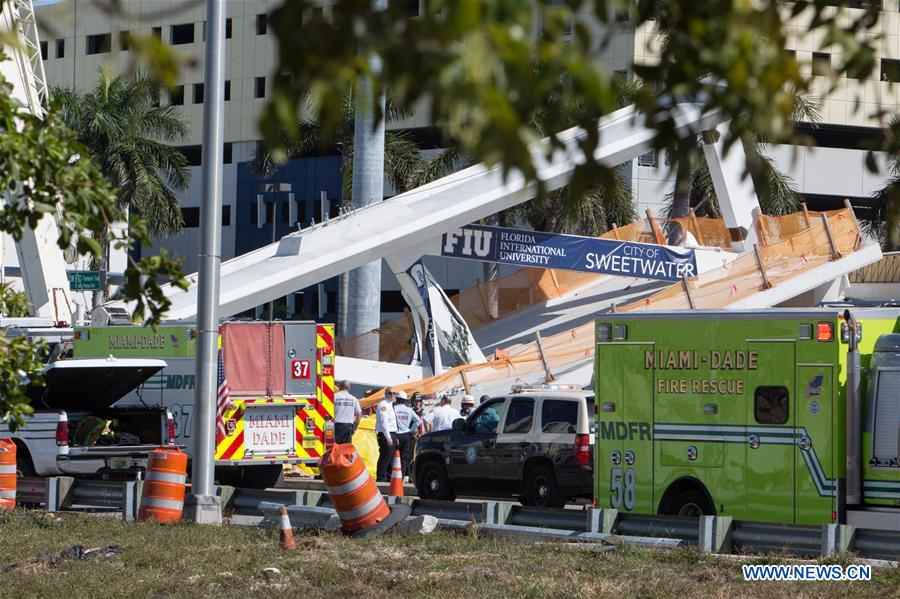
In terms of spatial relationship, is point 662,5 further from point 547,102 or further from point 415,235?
point 415,235

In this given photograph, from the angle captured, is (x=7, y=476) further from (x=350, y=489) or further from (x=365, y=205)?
(x=365, y=205)

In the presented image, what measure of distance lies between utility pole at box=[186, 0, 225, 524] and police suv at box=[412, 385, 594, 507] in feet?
15.8

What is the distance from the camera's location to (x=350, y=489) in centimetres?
1433

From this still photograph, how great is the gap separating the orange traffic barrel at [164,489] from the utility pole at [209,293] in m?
0.20

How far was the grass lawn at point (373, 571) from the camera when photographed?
11.1m

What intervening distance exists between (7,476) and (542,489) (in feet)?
23.7

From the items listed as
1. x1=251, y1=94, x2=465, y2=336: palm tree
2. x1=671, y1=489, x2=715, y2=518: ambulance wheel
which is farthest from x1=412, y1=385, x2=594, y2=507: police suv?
x1=251, y1=94, x2=465, y2=336: palm tree

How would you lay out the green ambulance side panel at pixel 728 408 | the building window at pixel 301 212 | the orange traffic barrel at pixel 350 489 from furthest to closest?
the building window at pixel 301 212 < the green ambulance side panel at pixel 728 408 < the orange traffic barrel at pixel 350 489

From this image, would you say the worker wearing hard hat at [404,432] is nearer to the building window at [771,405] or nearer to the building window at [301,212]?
the building window at [771,405]

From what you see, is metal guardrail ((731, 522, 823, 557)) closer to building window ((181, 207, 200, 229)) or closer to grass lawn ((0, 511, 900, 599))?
grass lawn ((0, 511, 900, 599))

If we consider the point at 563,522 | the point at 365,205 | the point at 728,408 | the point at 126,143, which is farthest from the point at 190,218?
the point at 563,522

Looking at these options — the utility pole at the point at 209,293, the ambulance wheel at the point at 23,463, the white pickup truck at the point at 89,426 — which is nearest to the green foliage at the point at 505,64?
the utility pole at the point at 209,293

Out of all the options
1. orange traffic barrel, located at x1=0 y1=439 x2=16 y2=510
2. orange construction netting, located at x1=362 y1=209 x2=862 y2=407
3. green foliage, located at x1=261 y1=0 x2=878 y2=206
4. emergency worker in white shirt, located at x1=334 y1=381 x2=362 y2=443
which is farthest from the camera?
orange construction netting, located at x1=362 y1=209 x2=862 y2=407

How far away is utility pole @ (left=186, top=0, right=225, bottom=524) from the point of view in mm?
15945
